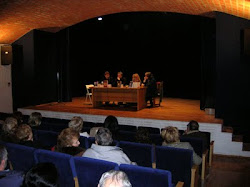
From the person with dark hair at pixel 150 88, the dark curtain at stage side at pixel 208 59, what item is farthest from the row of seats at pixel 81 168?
the person with dark hair at pixel 150 88

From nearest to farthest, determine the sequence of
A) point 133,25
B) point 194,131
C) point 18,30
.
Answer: point 194,131, point 18,30, point 133,25

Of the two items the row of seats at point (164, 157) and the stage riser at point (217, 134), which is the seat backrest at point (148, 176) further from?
the stage riser at point (217, 134)

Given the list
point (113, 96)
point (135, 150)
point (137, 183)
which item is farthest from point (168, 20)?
point (137, 183)

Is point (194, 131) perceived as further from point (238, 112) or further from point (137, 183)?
point (238, 112)

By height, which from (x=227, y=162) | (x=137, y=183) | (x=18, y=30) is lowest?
(x=227, y=162)

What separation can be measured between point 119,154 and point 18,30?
23.7ft

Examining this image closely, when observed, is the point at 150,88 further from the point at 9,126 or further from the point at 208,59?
the point at 9,126

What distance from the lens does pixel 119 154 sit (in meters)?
2.96

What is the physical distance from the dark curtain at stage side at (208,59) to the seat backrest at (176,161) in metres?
5.10

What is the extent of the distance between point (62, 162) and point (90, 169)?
344mm

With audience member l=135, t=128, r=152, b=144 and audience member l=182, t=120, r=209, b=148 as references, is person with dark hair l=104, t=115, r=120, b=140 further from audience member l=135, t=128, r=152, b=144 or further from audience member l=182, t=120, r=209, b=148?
audience member l=182, t=120, r=209, b=148

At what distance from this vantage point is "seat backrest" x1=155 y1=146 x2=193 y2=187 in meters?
3.31

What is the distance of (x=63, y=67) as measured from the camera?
10.9 meters

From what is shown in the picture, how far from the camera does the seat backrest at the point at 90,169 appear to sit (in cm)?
264
